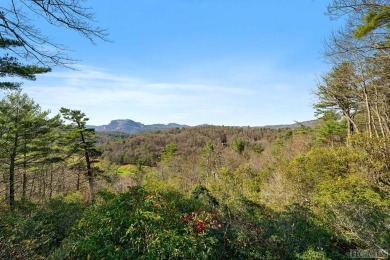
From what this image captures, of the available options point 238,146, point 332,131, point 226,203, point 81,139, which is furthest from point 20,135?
point 238,146

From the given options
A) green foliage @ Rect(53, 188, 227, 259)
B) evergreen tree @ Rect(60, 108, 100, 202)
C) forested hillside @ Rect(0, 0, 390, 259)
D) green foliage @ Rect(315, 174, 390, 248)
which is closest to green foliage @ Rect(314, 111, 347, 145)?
forested hillside @ Rect(0, 0, 390, 259)

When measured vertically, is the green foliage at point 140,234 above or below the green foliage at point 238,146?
above

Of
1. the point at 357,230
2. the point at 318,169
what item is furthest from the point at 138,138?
the point at 357,230

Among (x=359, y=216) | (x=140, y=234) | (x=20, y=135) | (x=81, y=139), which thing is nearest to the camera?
(x=140, y=234)

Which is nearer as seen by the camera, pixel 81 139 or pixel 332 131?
pixel 81 139

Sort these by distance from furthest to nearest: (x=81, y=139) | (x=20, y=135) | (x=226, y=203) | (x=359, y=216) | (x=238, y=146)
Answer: (x=238, y=146), (x=81, y=139), (x=20, y=135), (x=226, y=203), (x=359, y=216)

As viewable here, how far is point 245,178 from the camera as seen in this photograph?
17.5 metres

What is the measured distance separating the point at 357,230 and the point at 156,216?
454 centimetres

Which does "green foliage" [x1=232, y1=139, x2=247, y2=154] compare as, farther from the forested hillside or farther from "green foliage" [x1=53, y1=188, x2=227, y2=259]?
"green foliage" [x1=53, y1=188, x2=227, y2=259]

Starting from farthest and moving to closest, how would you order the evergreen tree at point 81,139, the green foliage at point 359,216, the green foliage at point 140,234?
the evergreen tree at point 81,139
the green foliage at point 359,216
the green foliage at point 140,234

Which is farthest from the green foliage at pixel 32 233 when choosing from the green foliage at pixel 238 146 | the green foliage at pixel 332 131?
the green foliage at pixel 238 146

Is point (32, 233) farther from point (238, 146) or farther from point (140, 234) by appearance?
point (238, 146)

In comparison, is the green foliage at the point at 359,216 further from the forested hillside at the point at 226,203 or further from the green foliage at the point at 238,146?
the green foliage at the point at 238,146

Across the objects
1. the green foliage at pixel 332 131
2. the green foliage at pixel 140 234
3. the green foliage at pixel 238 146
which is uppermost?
the green foliage at pixel 332 131
